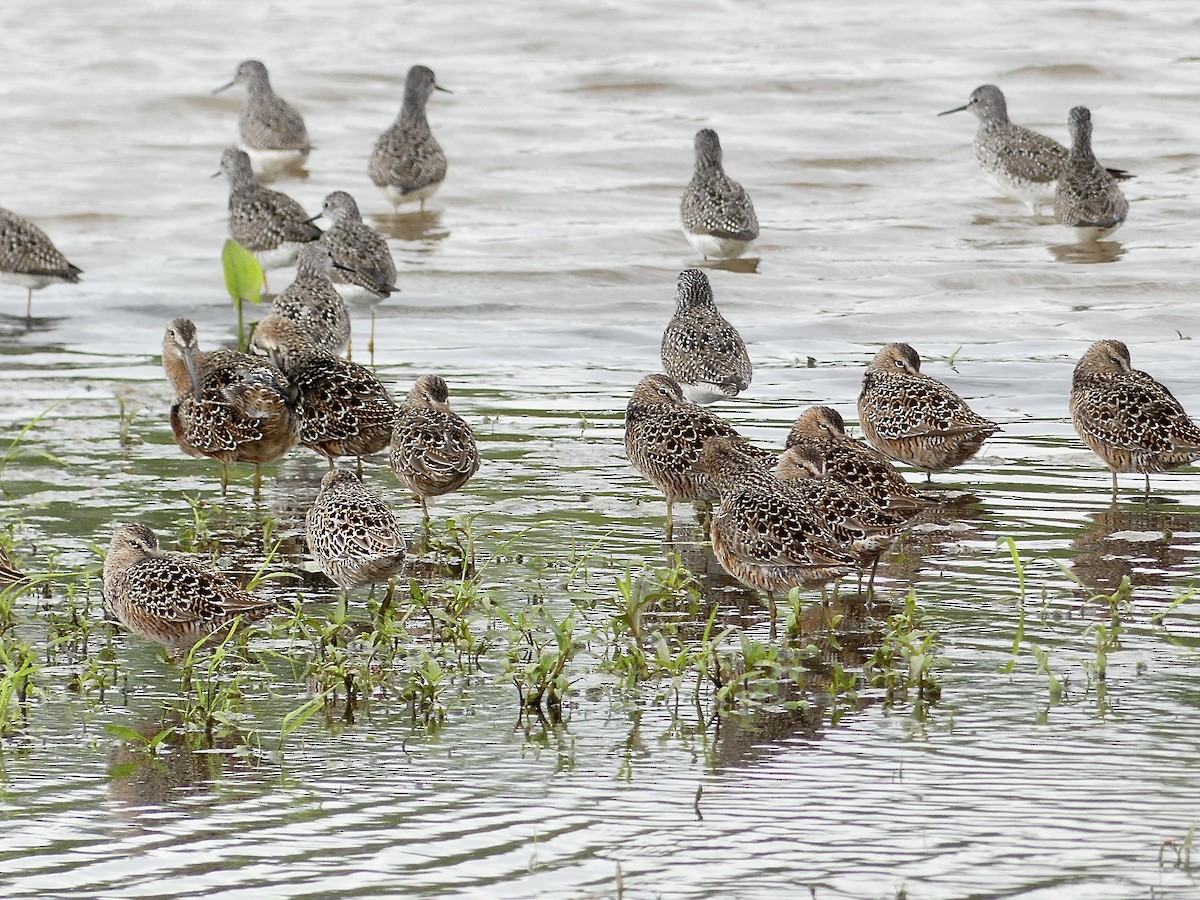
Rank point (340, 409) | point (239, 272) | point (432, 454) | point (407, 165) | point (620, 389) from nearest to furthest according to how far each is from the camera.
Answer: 1. point (432, 454)
2. point (340, 409)
3. point (620, 389)
4. point (239, 272)
5. point (407, 165)

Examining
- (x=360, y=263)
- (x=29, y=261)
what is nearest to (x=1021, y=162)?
(x=360, y=263)

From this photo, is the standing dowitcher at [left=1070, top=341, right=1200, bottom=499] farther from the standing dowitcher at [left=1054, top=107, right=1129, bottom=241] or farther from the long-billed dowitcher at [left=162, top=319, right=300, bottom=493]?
the standing dowitcher at [left=1054, top=107, right=1129, bottom=241]

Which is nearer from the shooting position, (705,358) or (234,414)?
(234,414)

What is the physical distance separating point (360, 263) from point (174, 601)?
829 cm

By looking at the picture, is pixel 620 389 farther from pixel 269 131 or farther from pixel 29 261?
pixel 269 131

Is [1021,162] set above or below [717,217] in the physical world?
above

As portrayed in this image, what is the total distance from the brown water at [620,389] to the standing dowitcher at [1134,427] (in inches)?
10.0

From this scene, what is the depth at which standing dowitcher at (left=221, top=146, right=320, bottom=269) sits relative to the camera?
16.9 meters

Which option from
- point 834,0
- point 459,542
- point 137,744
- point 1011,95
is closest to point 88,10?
point 834,0

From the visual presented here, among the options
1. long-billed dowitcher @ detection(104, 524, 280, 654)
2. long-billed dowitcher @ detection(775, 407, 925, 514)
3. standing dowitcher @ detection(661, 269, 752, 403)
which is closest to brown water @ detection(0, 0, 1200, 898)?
long-billed dowitcher @ detection(104, 524, 280, 654)

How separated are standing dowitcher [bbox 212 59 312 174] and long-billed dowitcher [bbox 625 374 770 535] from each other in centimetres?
1339

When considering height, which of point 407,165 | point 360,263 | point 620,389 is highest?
point 407,165

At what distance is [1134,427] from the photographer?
9.50 m

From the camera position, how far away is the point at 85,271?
17391 millimetres
